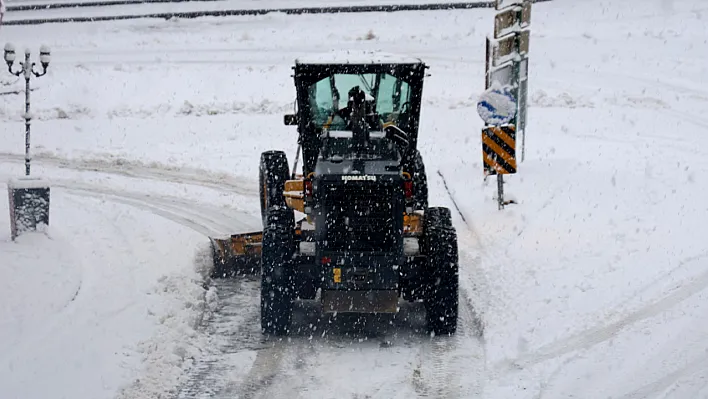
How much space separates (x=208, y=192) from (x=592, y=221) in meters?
7.65

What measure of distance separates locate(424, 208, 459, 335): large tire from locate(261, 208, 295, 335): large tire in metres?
1.47

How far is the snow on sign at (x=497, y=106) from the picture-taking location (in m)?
14.5

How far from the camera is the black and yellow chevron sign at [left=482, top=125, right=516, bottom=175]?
1497 centimetres

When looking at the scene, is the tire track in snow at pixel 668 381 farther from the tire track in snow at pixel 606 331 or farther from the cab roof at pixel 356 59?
the cab roof at pixel 356 59

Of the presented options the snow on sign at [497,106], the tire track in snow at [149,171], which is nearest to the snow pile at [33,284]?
the tire track in snow at [149,171]

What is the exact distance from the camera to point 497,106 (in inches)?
575

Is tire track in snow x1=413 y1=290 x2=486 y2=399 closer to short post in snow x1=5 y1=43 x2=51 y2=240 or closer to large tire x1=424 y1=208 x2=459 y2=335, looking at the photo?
large tire x1=424 y1=208 x2=459 y2=335

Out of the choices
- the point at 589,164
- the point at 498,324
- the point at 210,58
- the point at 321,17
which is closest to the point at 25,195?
the point at 498,324

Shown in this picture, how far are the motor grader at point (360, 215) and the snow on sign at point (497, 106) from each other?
373 centimetres

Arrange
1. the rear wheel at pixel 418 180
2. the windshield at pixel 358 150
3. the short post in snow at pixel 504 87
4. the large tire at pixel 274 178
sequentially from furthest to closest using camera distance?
1. the short post in snow at pixel 504 87
2. the large tire at pixel 274 178
3. the rear wheel at pixel 418 180
4. the windshield at pixel 358 150

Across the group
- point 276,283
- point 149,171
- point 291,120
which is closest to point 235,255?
point 291,120

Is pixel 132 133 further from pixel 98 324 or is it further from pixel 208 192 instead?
pixel 98 324

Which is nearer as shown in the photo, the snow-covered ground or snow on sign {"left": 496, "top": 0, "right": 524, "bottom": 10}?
the snow-covered ground

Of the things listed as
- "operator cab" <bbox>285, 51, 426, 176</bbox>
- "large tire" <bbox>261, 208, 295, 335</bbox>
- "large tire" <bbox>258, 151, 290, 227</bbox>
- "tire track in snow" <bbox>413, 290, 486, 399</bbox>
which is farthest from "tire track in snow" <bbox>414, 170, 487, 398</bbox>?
"large tire" <bbox>258, 151, 290, 227</bbox>
